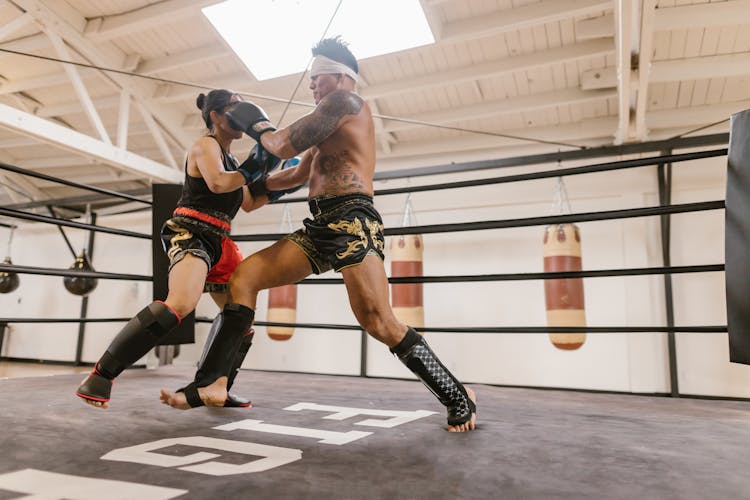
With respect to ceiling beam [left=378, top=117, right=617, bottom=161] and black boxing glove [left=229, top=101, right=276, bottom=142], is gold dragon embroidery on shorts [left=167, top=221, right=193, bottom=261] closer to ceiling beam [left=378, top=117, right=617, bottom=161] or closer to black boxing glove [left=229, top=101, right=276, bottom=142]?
black boxing glove [left=229, top=101, right=276, bottom=142]

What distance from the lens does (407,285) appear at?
4211 millimetres

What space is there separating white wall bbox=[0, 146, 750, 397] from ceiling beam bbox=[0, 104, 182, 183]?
5.44 ft

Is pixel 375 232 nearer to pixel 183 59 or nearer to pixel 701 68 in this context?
pixel 701 68

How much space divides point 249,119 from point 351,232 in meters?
0.55

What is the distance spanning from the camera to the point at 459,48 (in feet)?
14.3

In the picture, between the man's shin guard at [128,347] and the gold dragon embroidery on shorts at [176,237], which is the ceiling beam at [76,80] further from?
the man's shin guard at [128,347]

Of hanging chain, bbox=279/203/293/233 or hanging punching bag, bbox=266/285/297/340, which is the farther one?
hanging punching bag, bbox=266/285/297/340

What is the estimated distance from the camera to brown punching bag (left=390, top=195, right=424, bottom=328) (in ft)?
14.0

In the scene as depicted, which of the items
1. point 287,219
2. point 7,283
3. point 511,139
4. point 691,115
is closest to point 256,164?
point 287,219

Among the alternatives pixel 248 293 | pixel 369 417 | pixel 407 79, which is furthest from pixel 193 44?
pixel 369 417

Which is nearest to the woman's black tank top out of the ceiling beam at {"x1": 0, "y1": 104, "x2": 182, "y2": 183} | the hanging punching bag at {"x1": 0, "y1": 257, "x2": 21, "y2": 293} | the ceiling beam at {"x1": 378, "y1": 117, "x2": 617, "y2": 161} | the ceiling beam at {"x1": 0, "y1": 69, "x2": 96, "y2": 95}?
the ceiling beam at {"x1": 0, "y1": 104, "x2": 182, "y2": 183}

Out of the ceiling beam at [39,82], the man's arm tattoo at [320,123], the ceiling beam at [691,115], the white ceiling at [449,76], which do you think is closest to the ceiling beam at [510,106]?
the white ceiling at [449,76]

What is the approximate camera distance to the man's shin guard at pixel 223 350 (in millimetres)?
1381

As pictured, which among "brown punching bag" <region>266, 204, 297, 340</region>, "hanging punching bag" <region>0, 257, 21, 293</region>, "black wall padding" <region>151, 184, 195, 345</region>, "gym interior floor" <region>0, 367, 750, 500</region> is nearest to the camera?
"gym interior floor" <region>0, 367, 750, 500</region>
